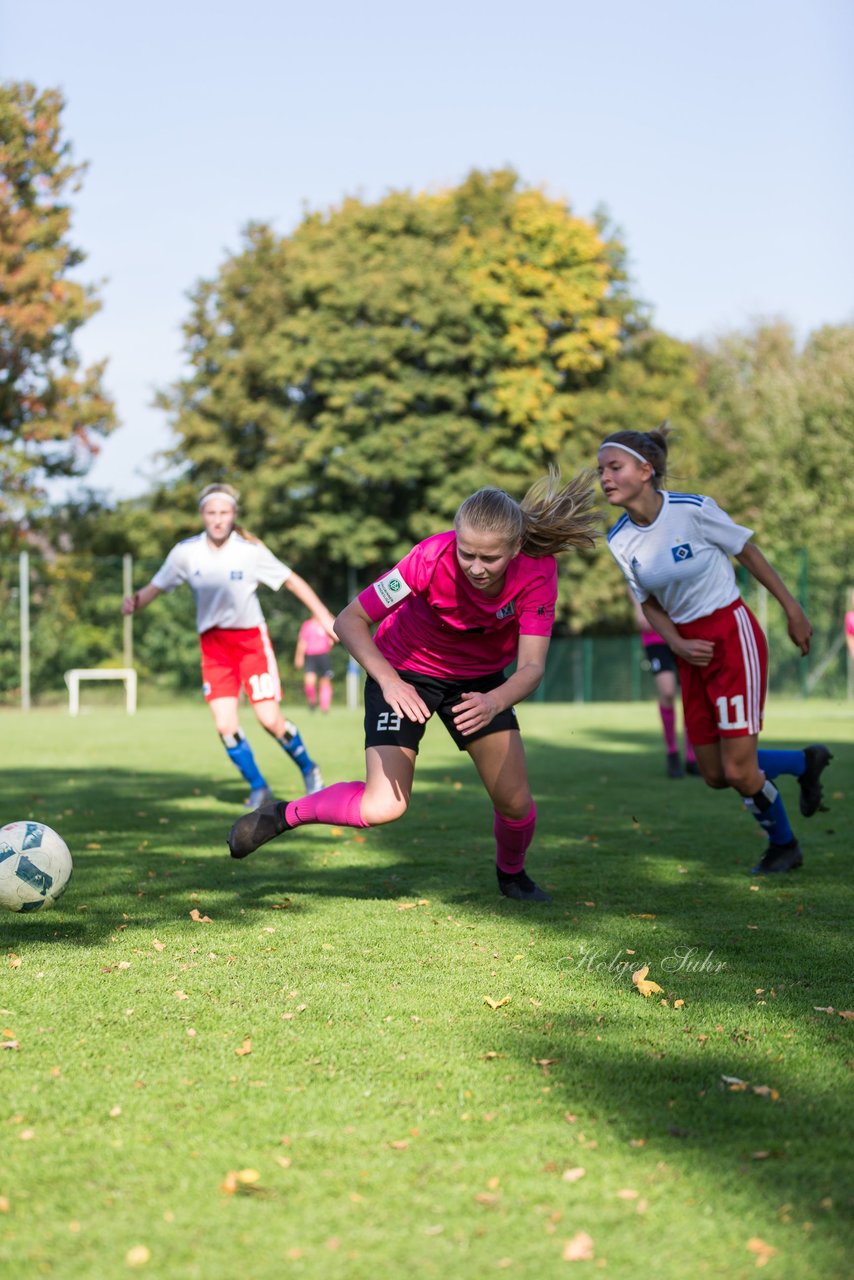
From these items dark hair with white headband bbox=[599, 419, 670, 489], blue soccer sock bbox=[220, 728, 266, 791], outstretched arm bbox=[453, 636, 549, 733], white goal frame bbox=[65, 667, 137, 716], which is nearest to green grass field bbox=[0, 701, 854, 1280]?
outstretched arm bbox=[453, 636, 549, 733]

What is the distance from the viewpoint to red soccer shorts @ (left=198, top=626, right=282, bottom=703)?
9.43 metres

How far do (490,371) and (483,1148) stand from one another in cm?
3646

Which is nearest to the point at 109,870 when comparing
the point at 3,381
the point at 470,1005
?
the point at 470,1005

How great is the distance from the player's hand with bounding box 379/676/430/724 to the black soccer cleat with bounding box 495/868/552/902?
127cm

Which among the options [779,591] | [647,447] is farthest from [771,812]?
[647,447]

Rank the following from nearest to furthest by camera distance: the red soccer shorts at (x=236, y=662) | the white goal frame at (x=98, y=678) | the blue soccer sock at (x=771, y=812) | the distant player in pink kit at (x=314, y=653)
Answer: the blue soccer sock at (x=771, y=812) < the red soccer shorts at (x=236, y=662) < the distant player in pink kit at (x=314, y=653) < the white goal frame at (x=98, y=678)

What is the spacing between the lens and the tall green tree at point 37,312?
32.0 m

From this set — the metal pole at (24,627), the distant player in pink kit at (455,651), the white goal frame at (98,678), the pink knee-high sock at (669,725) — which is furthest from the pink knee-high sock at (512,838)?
the metal pole at (24,627)

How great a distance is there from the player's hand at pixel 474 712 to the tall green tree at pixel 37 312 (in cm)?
2924

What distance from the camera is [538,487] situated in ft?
18.5

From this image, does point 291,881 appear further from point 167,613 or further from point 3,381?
point 3,381

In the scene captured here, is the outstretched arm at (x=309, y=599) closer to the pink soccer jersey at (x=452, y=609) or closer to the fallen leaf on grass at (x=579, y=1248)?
the pink soccer jersey at (x=452, y=609)

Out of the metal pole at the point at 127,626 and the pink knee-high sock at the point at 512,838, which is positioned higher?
the metal pole at the point at 127,626

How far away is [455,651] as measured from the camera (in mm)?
5609
